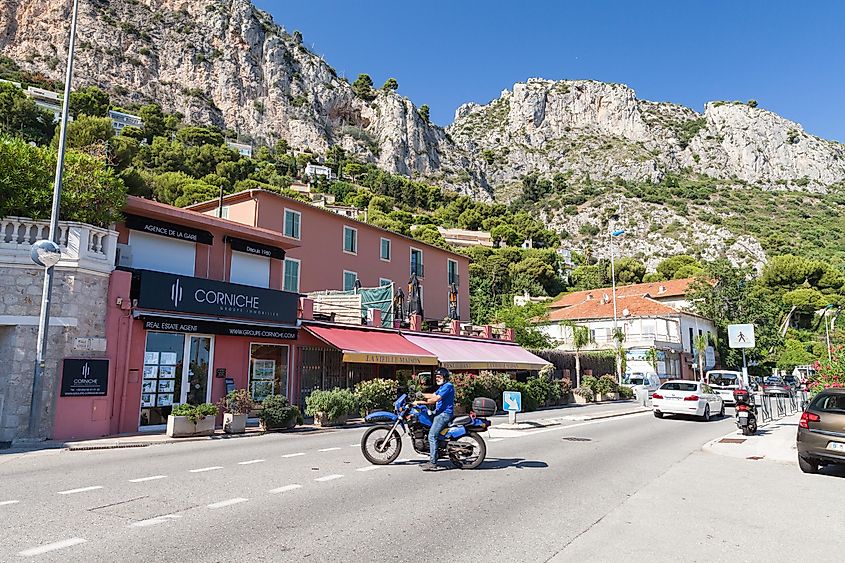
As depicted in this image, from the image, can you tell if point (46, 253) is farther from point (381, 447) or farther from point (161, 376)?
point (381, 447)

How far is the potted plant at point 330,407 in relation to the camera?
18484mm

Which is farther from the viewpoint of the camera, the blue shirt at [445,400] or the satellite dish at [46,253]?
the satellite dish at [46,253]

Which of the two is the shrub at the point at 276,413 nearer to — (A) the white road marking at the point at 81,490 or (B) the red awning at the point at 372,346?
(B) the red awning at the point at 372,346

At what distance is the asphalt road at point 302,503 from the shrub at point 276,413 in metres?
3.61

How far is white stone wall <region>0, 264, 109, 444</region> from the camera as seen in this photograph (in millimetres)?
13758

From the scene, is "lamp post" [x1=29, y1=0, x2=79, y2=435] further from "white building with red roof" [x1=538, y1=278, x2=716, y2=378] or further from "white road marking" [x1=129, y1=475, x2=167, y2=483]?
"white building with red roof" [x1=538, y1=278, x2=716, y2=378]

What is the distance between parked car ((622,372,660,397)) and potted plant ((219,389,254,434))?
29530 mm

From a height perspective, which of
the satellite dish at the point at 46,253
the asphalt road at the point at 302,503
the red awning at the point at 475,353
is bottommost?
the asphalt road at the point at 302,503

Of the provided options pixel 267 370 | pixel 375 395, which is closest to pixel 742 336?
pixel 375 395

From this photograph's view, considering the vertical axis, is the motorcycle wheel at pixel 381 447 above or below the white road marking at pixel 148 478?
above

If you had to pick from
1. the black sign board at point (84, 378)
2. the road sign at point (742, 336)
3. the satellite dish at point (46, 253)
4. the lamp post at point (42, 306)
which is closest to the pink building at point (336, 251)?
the black sign board at point (84, 378)

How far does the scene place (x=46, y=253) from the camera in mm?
13078

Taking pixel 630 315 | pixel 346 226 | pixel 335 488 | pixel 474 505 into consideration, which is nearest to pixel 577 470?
pixel 474 505

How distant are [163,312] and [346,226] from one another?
14.9 metres
